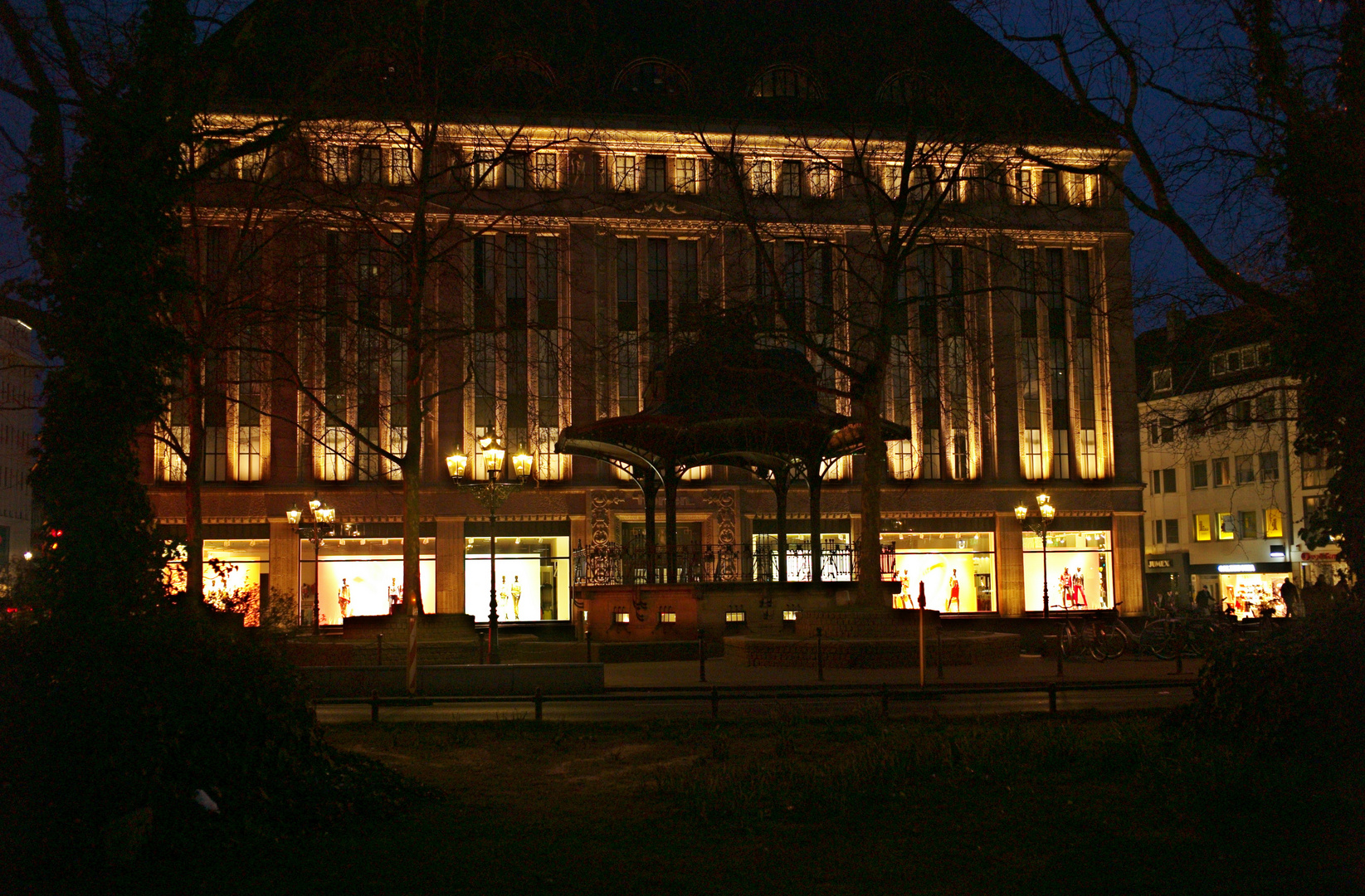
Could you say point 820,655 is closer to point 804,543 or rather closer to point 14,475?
point 804,543

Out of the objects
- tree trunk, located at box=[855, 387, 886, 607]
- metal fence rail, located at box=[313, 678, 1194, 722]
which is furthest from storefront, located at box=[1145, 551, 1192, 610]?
metal fence rail, located at box=[313, 678, 1194, 722]

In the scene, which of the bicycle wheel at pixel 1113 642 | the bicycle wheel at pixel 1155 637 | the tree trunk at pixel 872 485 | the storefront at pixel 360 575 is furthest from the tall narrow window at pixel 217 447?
the bicycle wheel at pixel 1155 637

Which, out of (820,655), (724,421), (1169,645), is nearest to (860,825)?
(820,655)

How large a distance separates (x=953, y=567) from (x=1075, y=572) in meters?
5.60

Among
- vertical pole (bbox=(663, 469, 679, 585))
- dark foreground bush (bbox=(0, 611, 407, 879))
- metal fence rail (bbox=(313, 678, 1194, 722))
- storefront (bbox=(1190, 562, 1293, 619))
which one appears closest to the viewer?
dark foreground bush (bbox=(0, 611, 407, 879))

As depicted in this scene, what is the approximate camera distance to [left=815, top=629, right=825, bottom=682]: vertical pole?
2242 cm

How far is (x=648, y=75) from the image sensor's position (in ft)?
174

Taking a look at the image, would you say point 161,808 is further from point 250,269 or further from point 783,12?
point 783,12

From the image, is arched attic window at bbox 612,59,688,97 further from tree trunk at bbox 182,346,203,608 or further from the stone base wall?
the stone base wall

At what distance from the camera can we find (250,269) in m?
28.8

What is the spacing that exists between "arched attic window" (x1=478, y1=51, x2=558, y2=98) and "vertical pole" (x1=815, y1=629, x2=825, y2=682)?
1108 centimetres

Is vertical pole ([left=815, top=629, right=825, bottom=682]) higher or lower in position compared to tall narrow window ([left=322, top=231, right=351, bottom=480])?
lower

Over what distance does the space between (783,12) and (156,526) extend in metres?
48.8

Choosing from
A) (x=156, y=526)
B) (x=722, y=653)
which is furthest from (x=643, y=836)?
(x=722, y=653)
